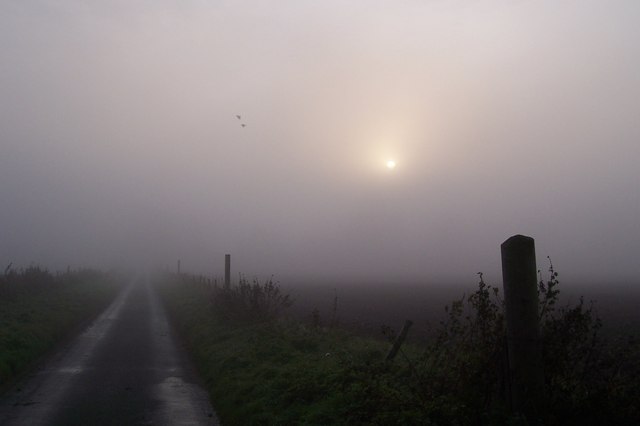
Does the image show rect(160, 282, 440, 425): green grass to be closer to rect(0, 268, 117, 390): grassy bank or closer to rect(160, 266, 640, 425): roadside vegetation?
rect(160, 266, 640, 425): roadside vegetation

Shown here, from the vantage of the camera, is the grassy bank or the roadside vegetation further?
the grassy bank

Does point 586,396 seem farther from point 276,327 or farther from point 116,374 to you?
point 276,327

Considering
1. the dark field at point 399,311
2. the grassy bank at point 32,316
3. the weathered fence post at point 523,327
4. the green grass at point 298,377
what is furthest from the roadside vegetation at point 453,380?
the grassy bank at point 32,316

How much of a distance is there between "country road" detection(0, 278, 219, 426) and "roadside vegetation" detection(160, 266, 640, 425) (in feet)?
2.47

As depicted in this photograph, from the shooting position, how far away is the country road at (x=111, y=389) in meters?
9.27

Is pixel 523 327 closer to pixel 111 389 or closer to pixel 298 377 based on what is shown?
pixel 298 377

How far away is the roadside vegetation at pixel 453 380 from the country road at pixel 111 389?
753mm

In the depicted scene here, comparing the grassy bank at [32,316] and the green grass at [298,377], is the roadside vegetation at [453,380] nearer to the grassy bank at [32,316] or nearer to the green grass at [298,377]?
the green grass at [298,377]

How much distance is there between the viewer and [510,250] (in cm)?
657

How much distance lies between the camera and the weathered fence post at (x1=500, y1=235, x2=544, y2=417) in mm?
6398

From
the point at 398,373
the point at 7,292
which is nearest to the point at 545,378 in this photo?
the point at 398,373

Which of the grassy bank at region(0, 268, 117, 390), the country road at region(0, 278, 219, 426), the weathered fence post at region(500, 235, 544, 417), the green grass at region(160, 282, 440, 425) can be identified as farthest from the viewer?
the grassy bank at region(0, 268, 117, 390)

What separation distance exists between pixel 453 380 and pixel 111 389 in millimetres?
7354

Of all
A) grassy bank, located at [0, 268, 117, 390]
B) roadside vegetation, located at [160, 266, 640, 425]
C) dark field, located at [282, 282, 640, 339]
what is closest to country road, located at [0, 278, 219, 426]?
grassy bank, located at [0, 268, 117, 390]
